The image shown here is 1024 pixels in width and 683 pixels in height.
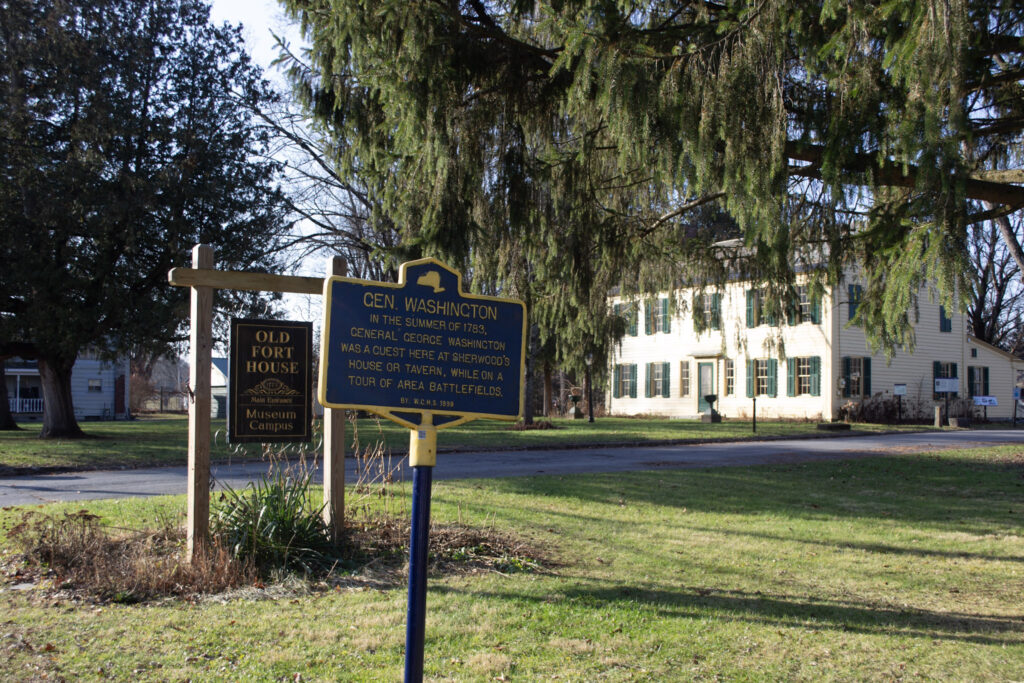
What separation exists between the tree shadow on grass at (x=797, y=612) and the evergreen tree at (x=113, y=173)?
58.4 ft

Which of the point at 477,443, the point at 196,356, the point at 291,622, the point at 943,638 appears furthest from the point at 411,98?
the point at 477,443

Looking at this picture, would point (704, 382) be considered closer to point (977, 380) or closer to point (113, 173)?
point (977, 380)

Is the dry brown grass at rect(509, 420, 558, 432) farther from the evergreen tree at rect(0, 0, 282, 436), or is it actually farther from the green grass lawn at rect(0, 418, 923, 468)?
the evergreen tree at rect(0, 0, 282, 436)

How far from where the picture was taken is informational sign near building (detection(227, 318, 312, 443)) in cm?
691

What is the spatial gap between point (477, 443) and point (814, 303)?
40.9ft

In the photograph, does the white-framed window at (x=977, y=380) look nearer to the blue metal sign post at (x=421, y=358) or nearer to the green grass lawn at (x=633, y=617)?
the green grass lawn at (x=633, y=617)

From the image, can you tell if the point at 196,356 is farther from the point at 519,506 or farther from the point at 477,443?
the point at 477,443

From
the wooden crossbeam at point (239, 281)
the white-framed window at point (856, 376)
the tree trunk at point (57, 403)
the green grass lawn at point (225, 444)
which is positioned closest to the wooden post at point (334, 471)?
the wooden crossbeam at point (239, 281)

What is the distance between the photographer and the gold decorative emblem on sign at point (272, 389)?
705 centimetres

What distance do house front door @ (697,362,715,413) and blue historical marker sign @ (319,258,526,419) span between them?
33.1 meters

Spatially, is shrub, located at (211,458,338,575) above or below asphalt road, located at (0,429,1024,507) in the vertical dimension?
above

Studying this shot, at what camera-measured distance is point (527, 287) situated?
9.88 metres

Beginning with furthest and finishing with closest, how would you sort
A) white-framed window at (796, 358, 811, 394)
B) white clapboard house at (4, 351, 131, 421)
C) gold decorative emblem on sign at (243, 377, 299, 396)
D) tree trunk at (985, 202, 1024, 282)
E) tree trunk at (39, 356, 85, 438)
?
white clapboard house at (4, 351, 131, 421) → white-framed window at (796, 358, 811, 394) → tree trunk at (39, 356, 85, 438) → tree trunk at (985, 202, 1024, 282) → gold decorative emblem on sign at (243, 377, 299, 396)

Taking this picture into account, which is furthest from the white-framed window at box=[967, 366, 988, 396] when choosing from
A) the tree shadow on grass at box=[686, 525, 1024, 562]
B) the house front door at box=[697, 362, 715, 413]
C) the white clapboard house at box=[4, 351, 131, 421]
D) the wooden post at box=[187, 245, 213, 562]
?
the white clapboard house at box=[4, 351, 131, 421]
